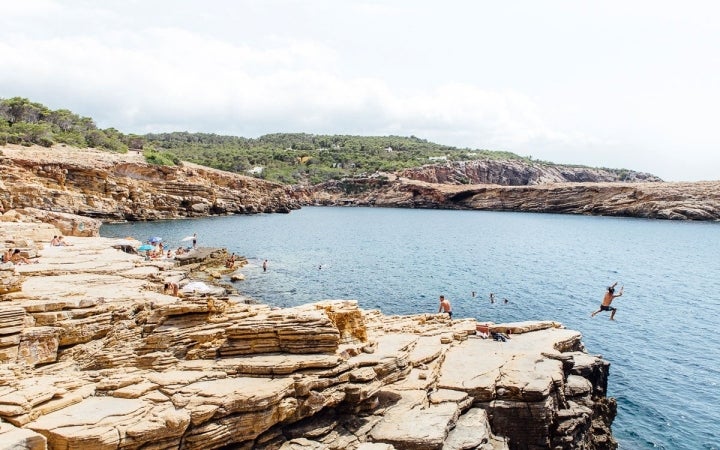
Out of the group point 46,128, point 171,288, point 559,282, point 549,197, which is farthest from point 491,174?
point 171,288

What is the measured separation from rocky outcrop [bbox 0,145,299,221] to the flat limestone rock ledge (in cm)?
5880

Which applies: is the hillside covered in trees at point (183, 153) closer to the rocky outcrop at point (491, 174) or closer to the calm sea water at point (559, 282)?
the rocky outcrop at point (491, 174)

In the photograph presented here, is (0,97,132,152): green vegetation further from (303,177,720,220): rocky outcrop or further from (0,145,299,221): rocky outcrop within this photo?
(303,177,720,220): rocky outcrop

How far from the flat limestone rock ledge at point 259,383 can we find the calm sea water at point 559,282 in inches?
236

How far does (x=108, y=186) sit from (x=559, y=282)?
7494 cm

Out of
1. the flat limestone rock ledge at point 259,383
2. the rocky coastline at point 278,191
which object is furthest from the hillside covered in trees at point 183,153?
the flat limestone rock ledge at point 259,383

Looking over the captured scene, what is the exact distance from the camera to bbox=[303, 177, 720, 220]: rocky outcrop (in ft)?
398

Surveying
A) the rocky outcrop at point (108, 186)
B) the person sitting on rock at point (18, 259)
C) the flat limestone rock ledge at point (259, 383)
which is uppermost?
the rocky outcrop at point (108, 186)

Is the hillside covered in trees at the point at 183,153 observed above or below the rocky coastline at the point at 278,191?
above

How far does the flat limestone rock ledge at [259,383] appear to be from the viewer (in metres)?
10.6

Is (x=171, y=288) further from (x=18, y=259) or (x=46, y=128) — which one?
(x=46, y=128)

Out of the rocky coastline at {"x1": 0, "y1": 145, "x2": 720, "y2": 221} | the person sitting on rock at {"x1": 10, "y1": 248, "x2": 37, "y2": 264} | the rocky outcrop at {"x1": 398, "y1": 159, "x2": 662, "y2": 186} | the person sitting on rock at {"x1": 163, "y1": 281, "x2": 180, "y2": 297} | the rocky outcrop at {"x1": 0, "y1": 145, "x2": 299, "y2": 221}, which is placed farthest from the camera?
the rocky outcrop at {"x1": 398, "y1": 159, "x2": 662, "y2": 186}

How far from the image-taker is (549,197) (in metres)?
144

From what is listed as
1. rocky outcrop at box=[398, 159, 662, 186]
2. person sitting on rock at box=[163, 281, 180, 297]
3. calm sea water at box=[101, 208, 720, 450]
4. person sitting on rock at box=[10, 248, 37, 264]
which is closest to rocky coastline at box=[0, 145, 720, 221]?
rocky outcrop at box=[398, 159, 662, 186]
